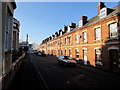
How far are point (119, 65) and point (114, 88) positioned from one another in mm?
5505

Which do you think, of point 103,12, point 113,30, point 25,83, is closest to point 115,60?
point 113,30

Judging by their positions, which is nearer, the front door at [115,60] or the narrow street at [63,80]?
the narrow street at [63,80]

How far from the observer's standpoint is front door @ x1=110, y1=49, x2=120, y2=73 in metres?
12.1

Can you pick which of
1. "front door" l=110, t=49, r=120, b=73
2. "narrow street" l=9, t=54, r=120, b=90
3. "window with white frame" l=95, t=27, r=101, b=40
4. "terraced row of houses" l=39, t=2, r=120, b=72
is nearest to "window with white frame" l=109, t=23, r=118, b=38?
"terraced row of houses" l=39, t=2, r=120, b=72

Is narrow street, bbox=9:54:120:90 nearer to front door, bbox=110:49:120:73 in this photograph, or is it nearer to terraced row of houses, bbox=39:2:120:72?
front door, bbox=110:49:120:73

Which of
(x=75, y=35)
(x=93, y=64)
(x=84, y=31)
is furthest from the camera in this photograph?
(x=75, y=35)

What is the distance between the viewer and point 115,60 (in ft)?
40.9

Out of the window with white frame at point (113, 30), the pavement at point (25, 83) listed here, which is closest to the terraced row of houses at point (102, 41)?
the window with white frame at point (113, 30)

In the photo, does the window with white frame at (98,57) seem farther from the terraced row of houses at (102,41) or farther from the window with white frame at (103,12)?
the window with white frame at (103,12)

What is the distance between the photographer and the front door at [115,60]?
39.6 feet

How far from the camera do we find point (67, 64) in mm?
16469

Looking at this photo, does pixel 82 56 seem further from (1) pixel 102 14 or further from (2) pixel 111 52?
(1) pixel 102 14

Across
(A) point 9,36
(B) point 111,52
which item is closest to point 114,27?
(B) point 111,52

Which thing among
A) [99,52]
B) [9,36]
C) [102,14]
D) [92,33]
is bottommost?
[99,52]
